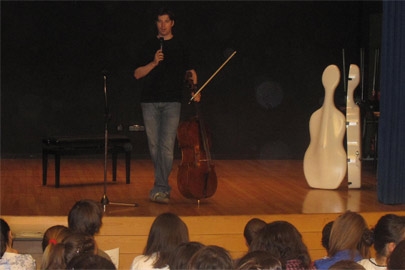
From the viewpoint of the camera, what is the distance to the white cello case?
22.8 feet

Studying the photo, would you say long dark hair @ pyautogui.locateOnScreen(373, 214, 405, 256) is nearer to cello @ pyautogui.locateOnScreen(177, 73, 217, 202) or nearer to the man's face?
cello @ pyautogui.locateOnScreen(177, 73, 217, 202)

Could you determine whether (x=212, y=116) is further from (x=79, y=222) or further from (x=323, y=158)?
(x=79, y=222)

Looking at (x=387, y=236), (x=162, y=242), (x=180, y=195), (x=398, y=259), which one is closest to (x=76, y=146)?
(x=180, y=195)

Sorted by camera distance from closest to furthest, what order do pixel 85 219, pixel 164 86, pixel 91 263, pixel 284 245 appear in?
pixel 91 263 → pixel 284 245 → pixel 85 219 → pixel 164 86

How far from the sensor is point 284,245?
134 inches

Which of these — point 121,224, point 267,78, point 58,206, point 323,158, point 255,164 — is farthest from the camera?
point 267,78

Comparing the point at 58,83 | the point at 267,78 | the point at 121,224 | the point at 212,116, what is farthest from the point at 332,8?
the point at 121,224

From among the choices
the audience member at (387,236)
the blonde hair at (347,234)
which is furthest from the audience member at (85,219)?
the audience member at (387,236)

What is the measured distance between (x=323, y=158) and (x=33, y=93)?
4.11m

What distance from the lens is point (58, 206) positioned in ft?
18.7

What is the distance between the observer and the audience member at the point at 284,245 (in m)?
3.37

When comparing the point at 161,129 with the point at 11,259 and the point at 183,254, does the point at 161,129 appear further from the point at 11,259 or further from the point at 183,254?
the point at 183,254

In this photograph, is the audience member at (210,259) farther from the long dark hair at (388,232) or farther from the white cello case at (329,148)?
the white cello case at (329,148)

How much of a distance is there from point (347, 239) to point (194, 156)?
2.23 metres
